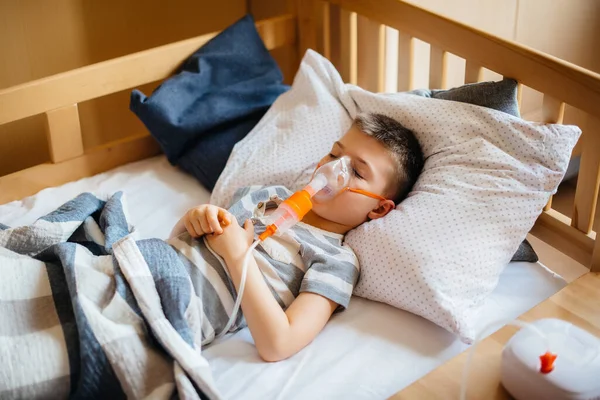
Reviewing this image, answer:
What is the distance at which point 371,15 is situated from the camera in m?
1.74

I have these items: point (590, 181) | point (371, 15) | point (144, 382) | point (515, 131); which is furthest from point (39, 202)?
point (590, 181)

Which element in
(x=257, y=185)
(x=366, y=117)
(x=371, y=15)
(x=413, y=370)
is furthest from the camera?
(x=371, y=15)

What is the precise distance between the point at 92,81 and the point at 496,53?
92cm

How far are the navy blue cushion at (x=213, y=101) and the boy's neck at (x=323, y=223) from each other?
391 mm

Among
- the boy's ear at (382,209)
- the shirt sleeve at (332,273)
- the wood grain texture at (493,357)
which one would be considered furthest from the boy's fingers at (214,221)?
the wood grain texture at (493,357)

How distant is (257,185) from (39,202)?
0.51 metres

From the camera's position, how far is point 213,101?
1.81m

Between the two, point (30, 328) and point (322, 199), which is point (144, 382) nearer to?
point (30, 328)

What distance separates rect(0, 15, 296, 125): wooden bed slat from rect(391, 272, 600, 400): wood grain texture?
1.05 meters

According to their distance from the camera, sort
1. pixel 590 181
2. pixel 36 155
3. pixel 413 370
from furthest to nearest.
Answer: pixel 36 155 < pixel 590 181 < pixel 413 370

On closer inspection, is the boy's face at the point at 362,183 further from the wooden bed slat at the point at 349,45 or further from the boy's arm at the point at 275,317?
the wooden bed slat at the point at 349,45

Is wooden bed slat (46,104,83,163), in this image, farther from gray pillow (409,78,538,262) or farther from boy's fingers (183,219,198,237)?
gray pillow (409,78,538,262)

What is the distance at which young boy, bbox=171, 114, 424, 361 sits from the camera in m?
1.19

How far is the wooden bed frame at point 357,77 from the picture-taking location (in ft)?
4.37
